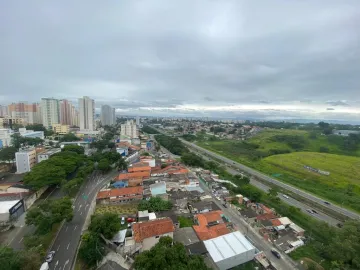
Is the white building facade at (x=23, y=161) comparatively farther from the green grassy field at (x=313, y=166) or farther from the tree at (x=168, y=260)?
the green grassy field at (x=313, y=166)

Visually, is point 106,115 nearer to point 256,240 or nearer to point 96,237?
point 96,237

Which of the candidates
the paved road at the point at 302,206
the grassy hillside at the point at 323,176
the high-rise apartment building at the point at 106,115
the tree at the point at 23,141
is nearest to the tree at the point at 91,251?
the paved road at the point at 302,206

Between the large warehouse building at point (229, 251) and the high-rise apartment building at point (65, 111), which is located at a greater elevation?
the high-rise apartment building at point (65, 111)

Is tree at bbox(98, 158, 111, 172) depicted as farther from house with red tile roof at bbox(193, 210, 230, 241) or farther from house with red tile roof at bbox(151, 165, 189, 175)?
house with red tile roof at bbox(193, 210, 230, 241)

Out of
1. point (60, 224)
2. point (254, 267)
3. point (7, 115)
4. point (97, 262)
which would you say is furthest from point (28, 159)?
point (7, 115)

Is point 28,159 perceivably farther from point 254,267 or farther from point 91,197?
point 254,267
